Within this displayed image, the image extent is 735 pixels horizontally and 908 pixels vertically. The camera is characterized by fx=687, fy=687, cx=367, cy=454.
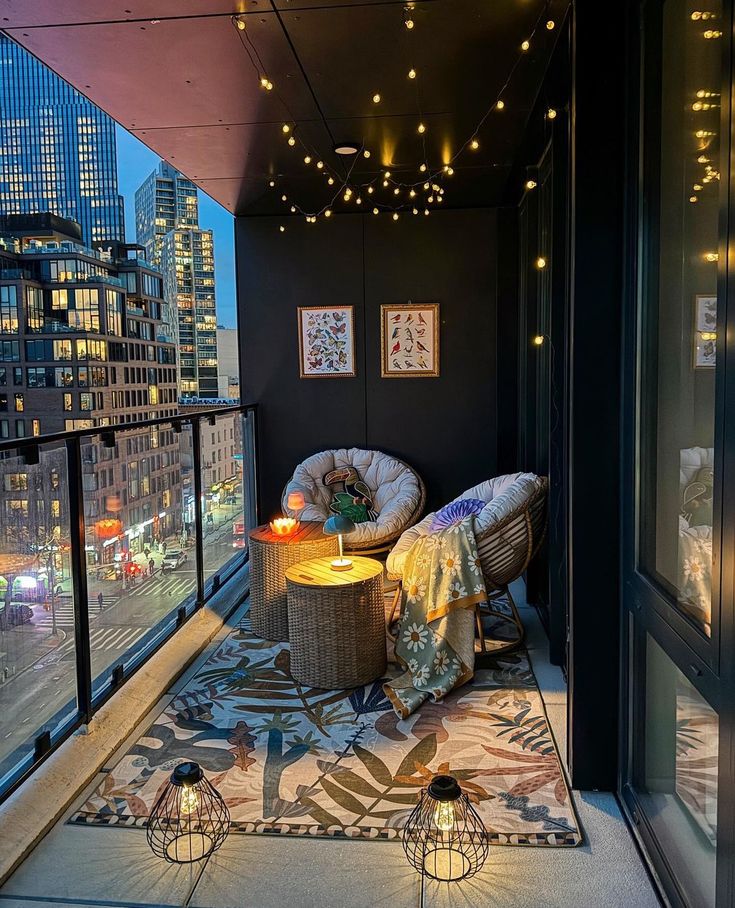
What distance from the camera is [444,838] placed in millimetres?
1936

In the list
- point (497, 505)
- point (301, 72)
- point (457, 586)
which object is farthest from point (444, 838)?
point (301, 72)

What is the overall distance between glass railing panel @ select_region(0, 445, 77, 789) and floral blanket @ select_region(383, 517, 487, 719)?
4.42 ft

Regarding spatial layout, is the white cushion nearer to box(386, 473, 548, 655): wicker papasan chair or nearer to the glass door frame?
box(386, 473, 548, 655): wicker papasan chair

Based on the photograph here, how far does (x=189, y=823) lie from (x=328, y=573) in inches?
55.8

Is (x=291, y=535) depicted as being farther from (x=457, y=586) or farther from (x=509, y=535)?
(x=509, y=535)

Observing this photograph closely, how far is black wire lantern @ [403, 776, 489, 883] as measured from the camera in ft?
5.98

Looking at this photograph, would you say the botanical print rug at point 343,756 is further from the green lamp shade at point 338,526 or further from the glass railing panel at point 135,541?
the green lamp shade at point 338,526

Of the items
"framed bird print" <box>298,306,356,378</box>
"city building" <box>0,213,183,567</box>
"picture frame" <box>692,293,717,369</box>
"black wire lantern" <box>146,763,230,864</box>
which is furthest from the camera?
"city building" <box>0,213,183,567</box>

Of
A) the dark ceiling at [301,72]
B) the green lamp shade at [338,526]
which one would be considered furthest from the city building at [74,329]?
the green lamp shade at [338,526]

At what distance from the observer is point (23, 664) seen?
88.8 inches

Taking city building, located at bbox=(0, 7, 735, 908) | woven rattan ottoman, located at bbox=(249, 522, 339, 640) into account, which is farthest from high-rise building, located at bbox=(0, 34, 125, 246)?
woven rattan ottoman, located at bbox=(249, 522, 339, 640)

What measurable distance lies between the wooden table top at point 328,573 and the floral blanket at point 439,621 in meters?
0.23

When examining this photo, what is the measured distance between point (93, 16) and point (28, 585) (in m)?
2.06

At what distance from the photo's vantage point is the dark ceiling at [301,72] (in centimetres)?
254
